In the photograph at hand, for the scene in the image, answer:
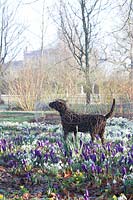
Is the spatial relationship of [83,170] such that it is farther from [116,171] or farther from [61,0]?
[61,0]

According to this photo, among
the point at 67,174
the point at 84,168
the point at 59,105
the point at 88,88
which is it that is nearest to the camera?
Result: the point at 84,168

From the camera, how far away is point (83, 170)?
474 cm

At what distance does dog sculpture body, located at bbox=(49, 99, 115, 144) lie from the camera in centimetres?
688

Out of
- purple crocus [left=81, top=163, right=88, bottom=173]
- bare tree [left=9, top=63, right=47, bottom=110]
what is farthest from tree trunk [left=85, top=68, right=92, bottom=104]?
purple crocus [left=81, top=163, right=88, bottom=173]

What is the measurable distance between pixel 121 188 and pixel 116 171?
1.77ft

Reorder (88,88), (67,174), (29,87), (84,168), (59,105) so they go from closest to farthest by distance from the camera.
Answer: (84,168), (67,174), (59,105), (88,88), (29,87)

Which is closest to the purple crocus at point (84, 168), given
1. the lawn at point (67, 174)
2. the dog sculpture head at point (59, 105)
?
the lawn at point (67, 174)

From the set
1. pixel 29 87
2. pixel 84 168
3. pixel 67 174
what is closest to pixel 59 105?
pixel 67 174

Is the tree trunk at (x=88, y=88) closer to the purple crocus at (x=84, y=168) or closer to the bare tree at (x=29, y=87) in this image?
the bare tree at (x=29, y=87)

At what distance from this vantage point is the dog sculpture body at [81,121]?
271 inches

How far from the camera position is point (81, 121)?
6957 millimetres

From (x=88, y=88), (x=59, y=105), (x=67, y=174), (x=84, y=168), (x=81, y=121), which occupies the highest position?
(x=88, y=88)

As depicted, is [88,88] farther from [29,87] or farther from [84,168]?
→ [84,168]

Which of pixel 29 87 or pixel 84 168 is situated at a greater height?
pixel 29 87
